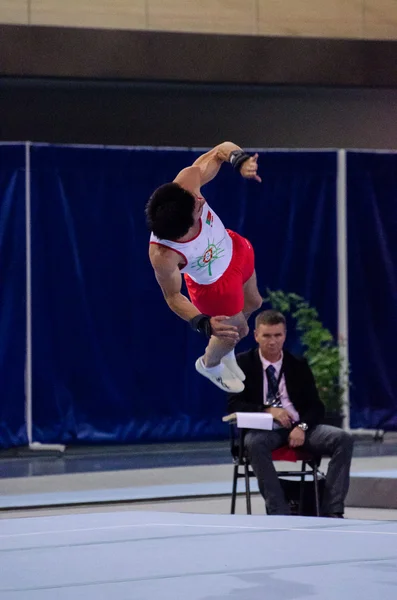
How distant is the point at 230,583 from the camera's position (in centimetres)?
320

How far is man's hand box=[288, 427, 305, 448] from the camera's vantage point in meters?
5.41

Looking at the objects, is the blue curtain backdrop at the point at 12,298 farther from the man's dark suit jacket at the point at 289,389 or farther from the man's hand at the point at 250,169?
the man's hand at the point at 250,169

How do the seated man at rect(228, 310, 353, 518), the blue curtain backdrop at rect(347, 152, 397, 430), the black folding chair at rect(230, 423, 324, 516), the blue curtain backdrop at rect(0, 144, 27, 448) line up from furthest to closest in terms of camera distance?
1. the blue curtain backdrop at rect(347, 152, 397, 430)
2. the blue curtain backdrop at rect(0, 144, 27, 448)
3. the black folding chair at rect(230, 423, 324, 516)
4. the seated man at rect(228, 310, 353, 518)

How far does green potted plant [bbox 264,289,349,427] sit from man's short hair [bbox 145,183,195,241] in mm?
3884

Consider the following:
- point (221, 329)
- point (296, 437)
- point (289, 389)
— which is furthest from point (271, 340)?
point (221, 329)

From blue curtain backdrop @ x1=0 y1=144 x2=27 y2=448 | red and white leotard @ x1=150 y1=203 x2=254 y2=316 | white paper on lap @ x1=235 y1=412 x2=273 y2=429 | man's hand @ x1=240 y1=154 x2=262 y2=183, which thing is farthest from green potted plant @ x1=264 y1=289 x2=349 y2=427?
man's hand @ x1=240 y1=154 x2=262 y2=183

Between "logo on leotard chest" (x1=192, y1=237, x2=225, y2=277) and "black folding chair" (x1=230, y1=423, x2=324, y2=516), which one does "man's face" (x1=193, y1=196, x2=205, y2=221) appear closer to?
"logo on leotard chest" (x1=192, y1=237, x2=225, y2=277)

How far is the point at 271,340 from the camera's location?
5.58 m

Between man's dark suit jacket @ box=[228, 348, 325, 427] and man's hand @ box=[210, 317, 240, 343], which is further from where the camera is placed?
man's dark suit jacket @ box=[228, 348, 325, 427]

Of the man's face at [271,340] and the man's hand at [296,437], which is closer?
the man's hand at [296,437]

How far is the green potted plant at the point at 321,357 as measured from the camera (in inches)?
Result: 324

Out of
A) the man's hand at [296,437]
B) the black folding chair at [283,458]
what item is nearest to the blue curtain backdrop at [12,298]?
the black folding chair at [283,458]

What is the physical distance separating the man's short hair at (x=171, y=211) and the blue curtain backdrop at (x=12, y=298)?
4086mm

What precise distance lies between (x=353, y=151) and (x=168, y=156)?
1.59m
